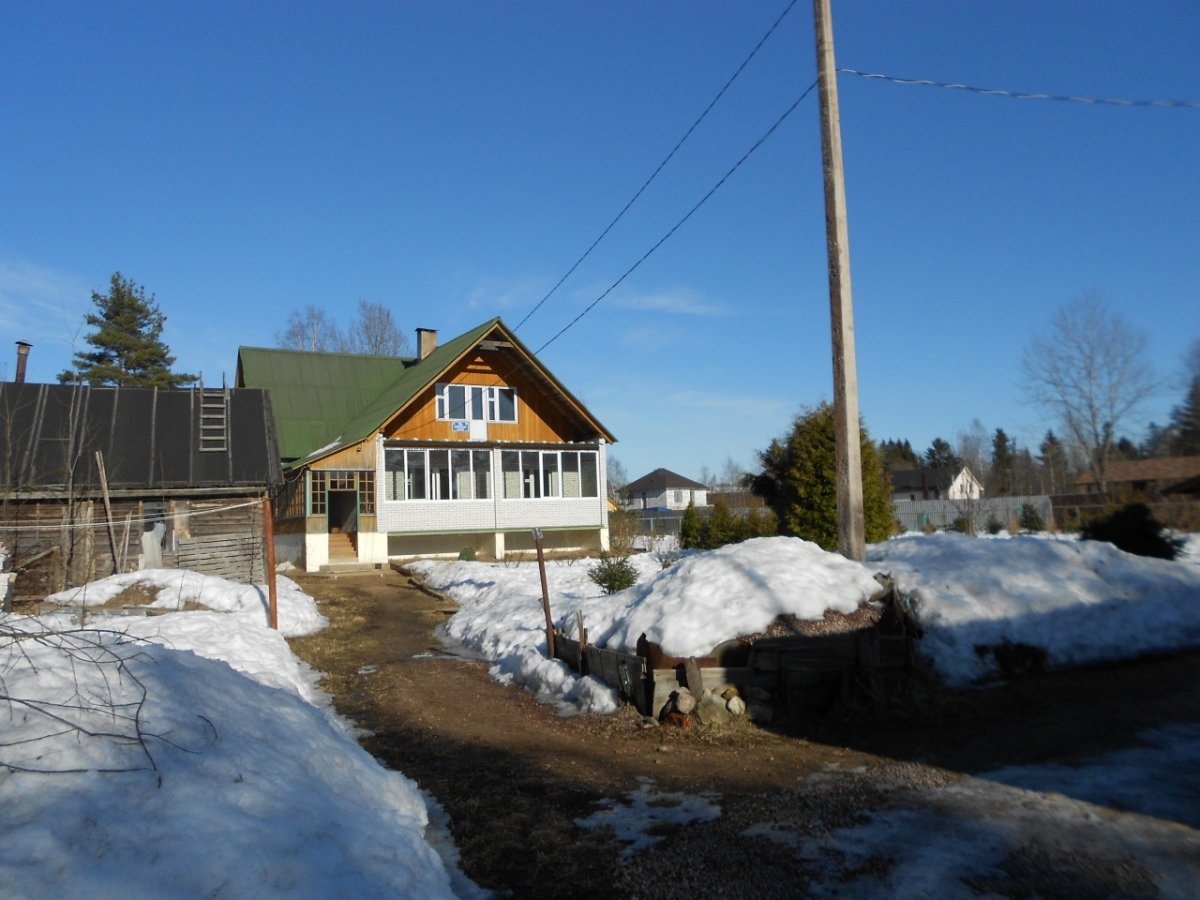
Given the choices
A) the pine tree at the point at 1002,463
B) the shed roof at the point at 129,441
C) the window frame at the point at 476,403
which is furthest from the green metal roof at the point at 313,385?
the pine tree at the point at 1002,463

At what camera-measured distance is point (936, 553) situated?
11.0 m

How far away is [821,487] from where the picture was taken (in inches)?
723

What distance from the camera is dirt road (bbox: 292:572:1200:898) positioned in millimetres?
5020

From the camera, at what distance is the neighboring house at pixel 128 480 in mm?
18531

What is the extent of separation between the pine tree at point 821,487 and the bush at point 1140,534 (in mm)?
4864

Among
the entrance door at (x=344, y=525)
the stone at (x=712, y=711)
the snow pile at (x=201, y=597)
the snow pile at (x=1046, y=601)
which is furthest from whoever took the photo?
the entrance door at (x=344, y=525)

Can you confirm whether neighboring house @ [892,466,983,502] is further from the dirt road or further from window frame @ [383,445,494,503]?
the dirt road

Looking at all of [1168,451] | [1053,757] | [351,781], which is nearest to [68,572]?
[351,781]

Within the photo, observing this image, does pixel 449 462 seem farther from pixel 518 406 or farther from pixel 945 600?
pixel 945 600

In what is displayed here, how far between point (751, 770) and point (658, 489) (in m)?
89.7

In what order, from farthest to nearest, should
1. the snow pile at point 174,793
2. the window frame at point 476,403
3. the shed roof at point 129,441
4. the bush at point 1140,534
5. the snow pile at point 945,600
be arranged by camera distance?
the window frame at point 476,403 < the shed roof at point 129,441 < the bush at point 1140,534 < the snow pile at point 945,600 < the snow pile at point 174,793

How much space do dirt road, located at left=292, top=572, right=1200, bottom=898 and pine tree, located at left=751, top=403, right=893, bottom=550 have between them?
8211mm

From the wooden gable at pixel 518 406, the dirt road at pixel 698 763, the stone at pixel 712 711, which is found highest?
the wooden gable at pixel 518 406

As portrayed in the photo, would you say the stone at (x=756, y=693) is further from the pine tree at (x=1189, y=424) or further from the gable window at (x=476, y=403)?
the pine tree at (x=1189, y=424)
